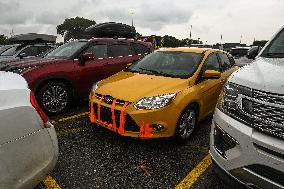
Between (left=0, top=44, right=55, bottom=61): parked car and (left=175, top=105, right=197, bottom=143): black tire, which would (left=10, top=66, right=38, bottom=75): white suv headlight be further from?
→ (left=0, top=44, right=55, bottom=61): parked car

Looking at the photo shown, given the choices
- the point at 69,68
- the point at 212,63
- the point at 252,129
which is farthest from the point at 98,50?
the point at 252,129

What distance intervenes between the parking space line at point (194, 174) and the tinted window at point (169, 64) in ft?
4.66

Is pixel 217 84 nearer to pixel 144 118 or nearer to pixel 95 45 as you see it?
pixel 144 118

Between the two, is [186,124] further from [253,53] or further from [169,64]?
[253,53]

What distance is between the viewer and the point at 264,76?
2.61m

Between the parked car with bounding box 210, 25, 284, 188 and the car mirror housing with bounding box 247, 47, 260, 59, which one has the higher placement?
the car mirror housing with bounding box 247, 47, 260, 59

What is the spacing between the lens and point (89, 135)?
4750 mm

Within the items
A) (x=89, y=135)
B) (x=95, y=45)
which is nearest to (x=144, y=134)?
(x=89, y=135)

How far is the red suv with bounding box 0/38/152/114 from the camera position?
561 centimetres

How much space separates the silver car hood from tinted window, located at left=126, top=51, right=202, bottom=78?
5.36 ft

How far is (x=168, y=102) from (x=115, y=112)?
0.76 meters

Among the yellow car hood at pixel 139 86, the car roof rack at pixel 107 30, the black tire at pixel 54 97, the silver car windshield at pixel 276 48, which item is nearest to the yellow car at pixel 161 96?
the yellow car hood at pixel 139 86

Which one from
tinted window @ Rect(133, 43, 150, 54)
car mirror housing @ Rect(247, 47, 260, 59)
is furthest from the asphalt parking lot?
tinted window @ Rect(133, 43, 150, 54)

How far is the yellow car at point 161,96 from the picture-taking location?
396cm
